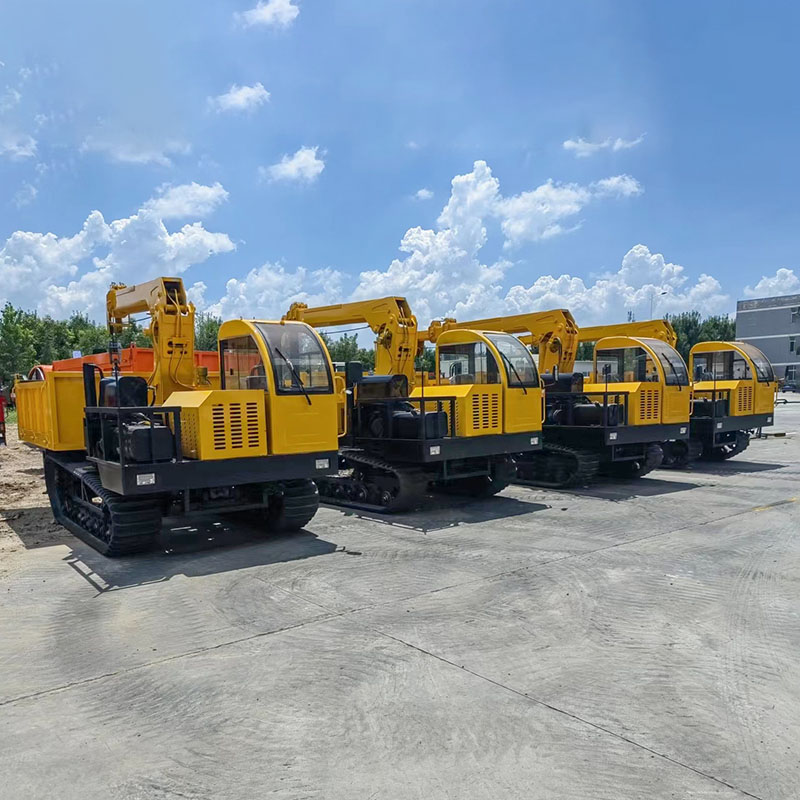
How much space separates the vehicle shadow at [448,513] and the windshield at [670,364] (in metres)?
4.31

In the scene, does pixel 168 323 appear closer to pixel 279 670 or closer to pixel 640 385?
pixel 279 670

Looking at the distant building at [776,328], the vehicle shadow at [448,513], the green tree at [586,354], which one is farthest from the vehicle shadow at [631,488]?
the distant building at [776,328]

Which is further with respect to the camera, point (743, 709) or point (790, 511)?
point (790, 511)

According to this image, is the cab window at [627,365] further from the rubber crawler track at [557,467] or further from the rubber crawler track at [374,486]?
the rubber crawler track at [374,486]

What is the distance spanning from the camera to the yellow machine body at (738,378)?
1566 cm

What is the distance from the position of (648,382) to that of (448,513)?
5.30 metres

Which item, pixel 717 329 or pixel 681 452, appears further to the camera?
pixel 717 329

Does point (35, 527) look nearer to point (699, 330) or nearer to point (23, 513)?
point (23, 513)

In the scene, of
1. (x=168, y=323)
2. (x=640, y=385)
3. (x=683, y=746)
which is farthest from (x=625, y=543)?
(x=168, y=323)

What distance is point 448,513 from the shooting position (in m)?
10.3

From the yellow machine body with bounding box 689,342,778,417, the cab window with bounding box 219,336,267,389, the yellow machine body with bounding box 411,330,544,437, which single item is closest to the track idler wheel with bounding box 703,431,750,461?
the yellow machine body with bounding box 689,342,778,417

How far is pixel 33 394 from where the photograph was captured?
1034 cm

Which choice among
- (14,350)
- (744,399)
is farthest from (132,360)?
(14,350)

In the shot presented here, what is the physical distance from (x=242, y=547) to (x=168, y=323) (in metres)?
3.37
